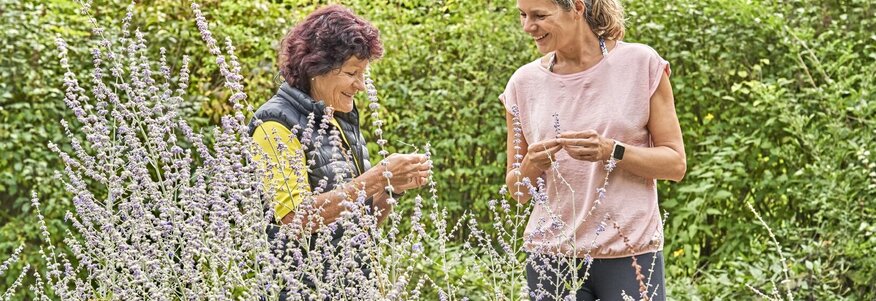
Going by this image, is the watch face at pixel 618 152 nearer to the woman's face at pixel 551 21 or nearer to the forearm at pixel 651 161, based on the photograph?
the forearm at pixel 651 161

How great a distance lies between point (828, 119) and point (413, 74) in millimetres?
2453

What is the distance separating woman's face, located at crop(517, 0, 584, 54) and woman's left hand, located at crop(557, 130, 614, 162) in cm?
30

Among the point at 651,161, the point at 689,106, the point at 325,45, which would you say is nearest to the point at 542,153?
the point at 651,161

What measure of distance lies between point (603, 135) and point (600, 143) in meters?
0.14

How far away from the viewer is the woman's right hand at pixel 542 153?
3.29m

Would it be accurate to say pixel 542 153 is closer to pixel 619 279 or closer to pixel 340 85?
pixel 619 279

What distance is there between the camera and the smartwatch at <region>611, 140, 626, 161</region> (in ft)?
10.7

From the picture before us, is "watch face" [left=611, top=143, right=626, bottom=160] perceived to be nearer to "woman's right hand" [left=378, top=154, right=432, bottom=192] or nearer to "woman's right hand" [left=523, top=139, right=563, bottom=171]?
"woman's right hand" [left=523, top=139, right=563, bottom=171]

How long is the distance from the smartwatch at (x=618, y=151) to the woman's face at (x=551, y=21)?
33 cm

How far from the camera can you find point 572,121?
3428mm

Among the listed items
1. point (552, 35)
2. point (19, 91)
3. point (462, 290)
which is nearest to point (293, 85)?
point (552, 35)

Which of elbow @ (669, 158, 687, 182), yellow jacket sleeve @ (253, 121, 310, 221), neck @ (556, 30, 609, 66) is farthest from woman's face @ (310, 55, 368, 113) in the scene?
elbow @ (669, 158, 687, 182)

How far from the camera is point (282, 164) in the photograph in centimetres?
297

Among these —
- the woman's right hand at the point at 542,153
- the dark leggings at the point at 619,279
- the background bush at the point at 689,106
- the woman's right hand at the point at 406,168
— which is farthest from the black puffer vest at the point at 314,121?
the background bush at the point at 689,106
